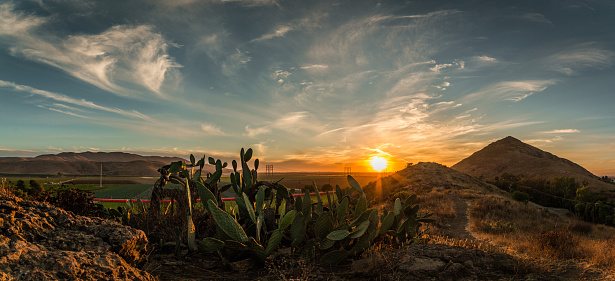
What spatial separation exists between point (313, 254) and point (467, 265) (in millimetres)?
2241

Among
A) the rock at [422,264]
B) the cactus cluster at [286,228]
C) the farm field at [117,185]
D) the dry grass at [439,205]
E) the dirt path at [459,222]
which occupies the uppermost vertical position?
the cactus cluster at [286,228]

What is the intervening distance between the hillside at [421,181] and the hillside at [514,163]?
1643 inches

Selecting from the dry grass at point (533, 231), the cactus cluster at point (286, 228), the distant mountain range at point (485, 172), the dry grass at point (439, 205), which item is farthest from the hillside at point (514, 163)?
the cactus cluster at point (286, 228)

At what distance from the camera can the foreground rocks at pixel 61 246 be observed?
2.73 meters

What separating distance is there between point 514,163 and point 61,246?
113400 millimetres

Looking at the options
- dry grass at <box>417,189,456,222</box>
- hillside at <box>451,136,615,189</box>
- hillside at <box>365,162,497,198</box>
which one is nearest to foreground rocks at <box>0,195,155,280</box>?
dry grass at <box>417,189,456,222</box>

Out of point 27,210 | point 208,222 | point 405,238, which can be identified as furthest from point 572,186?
point 27,210

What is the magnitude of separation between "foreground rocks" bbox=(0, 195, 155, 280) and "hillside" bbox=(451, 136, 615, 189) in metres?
82.6

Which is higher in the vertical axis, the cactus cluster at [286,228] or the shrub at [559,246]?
the cactus cluster at [286,228]

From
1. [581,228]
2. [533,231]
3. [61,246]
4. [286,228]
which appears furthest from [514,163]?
[61,246]

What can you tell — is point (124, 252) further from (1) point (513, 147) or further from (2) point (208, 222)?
(1) point (513, 147)

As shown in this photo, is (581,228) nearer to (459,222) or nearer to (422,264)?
(459,222)

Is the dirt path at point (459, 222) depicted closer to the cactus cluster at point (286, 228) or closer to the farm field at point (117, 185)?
the farm field at point (117, 185)

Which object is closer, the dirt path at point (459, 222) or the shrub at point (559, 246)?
the shrub at point (559, 246)
